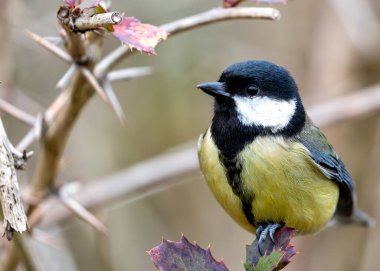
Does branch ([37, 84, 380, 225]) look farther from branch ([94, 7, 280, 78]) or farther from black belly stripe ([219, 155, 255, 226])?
branch ([94, 7, 280, 78])

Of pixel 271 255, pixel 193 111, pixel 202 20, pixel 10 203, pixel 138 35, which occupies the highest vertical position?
pixel 193 111

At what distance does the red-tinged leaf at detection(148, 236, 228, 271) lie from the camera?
109cm

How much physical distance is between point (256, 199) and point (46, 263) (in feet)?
3.28

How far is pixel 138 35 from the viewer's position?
1.17 meters

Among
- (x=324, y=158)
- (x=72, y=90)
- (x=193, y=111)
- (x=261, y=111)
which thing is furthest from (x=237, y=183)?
(x=193, y=111)

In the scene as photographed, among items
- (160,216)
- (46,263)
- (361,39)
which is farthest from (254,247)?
(160,216)

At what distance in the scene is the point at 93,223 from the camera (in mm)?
1801

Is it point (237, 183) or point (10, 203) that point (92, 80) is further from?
point (237, 183)

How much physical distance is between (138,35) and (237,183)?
100 centimetres

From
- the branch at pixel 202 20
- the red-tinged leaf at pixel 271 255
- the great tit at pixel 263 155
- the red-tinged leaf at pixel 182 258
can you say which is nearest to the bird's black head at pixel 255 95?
the great tit at pixel 263 155

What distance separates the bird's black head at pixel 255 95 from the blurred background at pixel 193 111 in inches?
44.1

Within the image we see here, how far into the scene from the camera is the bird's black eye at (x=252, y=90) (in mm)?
2160

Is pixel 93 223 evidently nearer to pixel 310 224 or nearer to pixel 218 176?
pixel 218 176

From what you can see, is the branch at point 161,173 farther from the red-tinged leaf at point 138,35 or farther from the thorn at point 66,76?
the red-tinged leaf at point 138,35
